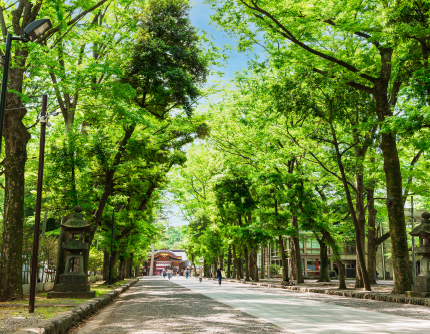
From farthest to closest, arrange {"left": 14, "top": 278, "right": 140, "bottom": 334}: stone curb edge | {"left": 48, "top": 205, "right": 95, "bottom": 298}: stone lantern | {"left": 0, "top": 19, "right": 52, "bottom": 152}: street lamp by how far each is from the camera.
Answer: {"left": 48, "top": 205, "right": 95, "bottom": 298}: stone lantern, {"left": 0, "top": 19, "right": 52, "bottom": 152}: street lamp, {"left": 14, "top": 278, "right": 140, "bottom": 334}: stone curb edge

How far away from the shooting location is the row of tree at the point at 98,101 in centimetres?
1266

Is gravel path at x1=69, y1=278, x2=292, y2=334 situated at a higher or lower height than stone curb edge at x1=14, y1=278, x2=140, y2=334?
lower

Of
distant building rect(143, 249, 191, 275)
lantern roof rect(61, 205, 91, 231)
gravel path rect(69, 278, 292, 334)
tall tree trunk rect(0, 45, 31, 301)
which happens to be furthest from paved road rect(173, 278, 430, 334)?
distant building rect(143, 249, 191, 275)

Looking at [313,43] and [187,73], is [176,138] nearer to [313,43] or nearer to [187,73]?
[187,73]

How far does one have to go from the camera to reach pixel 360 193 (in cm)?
2150

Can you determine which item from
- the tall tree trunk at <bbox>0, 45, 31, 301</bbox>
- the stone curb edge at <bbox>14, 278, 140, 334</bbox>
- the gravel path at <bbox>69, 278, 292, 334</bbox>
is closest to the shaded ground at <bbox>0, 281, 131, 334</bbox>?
the stone curb edge at <bbox>14, 278, 140, 334</bbox>

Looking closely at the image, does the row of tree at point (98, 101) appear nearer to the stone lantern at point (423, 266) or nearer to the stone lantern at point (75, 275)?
the stone lantern at point (75, 275)

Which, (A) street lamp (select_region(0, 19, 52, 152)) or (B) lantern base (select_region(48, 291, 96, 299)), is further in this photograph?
(B) lantern base (select_region(48, 291, 96, 299))

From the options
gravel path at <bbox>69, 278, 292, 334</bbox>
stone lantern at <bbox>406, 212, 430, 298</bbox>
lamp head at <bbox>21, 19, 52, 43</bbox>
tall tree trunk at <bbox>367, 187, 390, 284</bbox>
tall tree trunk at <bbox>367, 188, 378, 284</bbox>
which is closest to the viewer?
lamp head at <bbox>21, 19, 52, 43</bbox>

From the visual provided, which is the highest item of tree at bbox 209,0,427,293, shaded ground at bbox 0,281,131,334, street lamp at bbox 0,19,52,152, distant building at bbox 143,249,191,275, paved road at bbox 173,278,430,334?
tree at bbox 209,0,427,293

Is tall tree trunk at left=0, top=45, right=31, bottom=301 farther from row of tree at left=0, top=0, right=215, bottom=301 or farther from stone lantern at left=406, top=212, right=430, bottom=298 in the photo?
stone lantern at left=406, top=212, right=430, bottom=298

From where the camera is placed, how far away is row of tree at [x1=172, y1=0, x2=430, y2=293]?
14.3 metres

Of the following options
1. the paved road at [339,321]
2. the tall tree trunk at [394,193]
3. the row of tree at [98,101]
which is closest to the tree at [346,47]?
the tall tree trunk at [394,193]

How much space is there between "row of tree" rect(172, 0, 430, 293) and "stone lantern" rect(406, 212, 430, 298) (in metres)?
0.50
